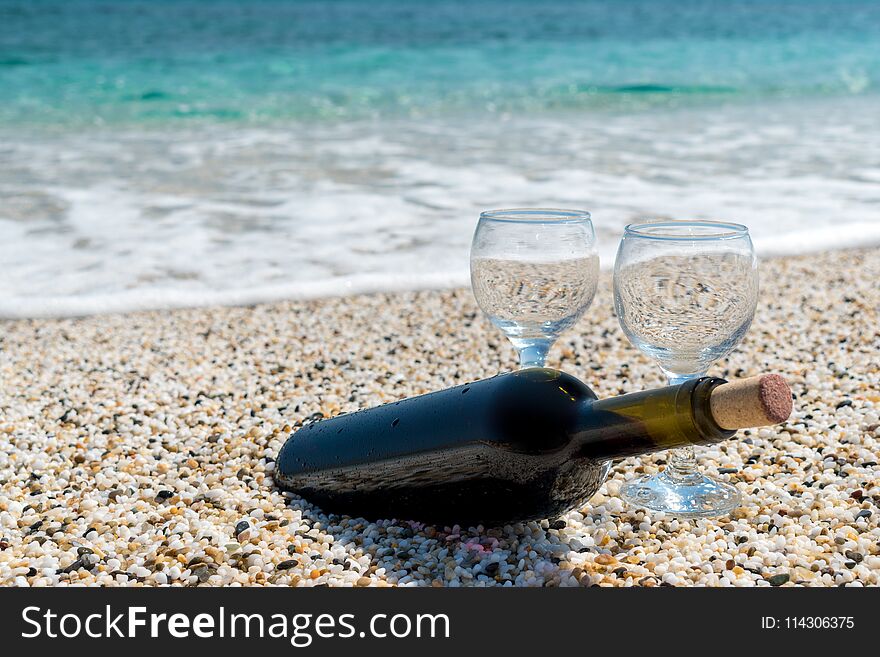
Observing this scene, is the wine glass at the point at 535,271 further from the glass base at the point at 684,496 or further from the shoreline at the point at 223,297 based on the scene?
the shoreline at the point at 223,297

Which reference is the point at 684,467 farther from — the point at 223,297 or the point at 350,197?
the point at 350,197

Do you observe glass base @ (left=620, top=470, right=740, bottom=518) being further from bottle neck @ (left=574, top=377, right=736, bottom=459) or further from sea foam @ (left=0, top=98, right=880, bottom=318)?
sea foam @ (left=0, top=98, right=880, bottom=318)

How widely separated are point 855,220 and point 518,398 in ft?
16.5

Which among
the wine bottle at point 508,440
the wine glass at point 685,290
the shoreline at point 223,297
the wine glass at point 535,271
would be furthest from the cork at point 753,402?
the shoreline at point 223,297

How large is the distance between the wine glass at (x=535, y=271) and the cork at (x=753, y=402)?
59cm

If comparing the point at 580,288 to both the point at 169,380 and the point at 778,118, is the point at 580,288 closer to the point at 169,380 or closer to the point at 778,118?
the point at 169,380

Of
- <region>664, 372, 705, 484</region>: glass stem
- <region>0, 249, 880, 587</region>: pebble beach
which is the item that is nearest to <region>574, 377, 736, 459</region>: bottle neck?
<region>0, 249, 880, 587</region>: pebble beach

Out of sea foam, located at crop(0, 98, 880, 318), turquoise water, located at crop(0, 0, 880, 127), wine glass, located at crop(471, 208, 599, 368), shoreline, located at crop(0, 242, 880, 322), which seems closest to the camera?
wine glass, located at crop(471, 208, 599, 368)

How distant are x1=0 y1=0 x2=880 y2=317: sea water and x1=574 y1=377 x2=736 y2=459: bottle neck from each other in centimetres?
309

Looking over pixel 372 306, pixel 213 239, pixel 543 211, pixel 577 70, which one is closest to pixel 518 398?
pixel 543 211

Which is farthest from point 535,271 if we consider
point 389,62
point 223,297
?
point 389,62

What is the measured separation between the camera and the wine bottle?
1.65 m

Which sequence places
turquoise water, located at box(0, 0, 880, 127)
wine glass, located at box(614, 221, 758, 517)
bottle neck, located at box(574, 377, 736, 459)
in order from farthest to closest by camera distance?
turquoise water, located at box(0, 0, 880, 127)
wine glass, located at box(614, 221, 758, 517)
bottle neck, located at box(574, 377, 736, 459)

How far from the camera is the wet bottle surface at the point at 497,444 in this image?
1.72 m
